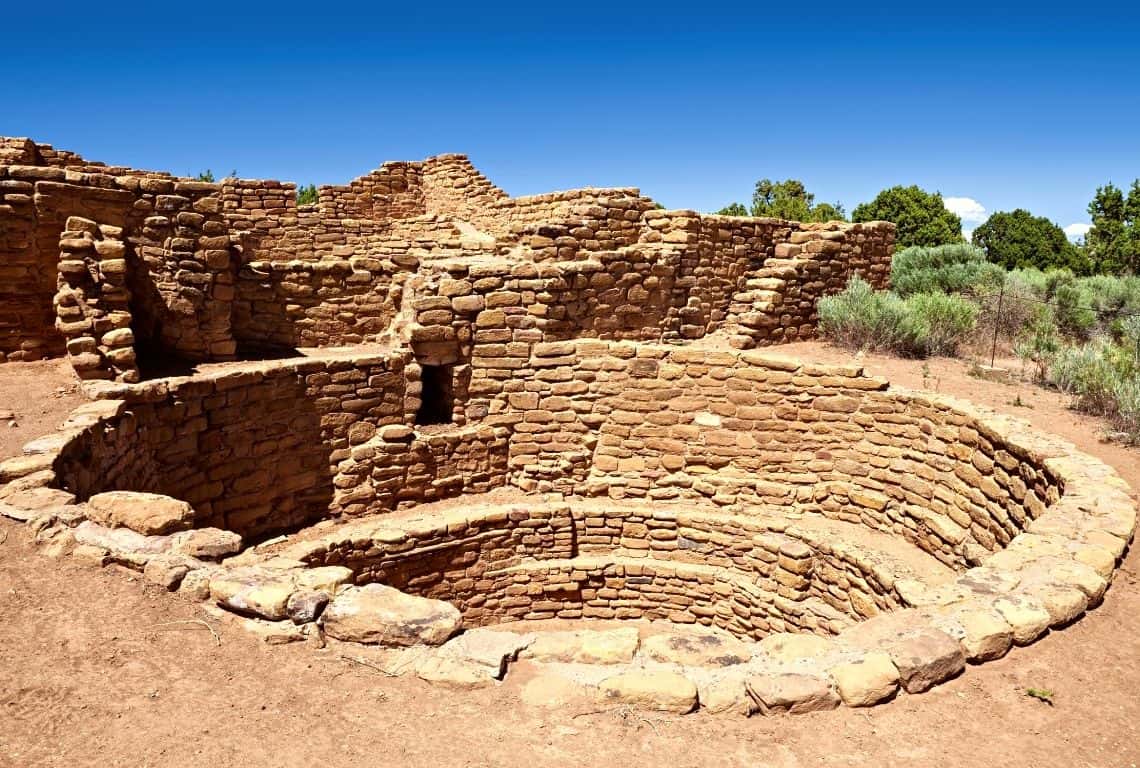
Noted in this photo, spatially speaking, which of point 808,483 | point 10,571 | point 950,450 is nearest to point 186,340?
point 10,571

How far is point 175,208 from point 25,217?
1.53 m

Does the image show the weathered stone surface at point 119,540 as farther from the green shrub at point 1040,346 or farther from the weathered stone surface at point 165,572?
the green shrub at point 1040,346

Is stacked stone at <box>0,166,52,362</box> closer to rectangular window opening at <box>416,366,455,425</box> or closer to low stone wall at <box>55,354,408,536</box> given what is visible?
low stone wall at <box>55,354,408,536</box>

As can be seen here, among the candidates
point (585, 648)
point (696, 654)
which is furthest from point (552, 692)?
point (696, 654)

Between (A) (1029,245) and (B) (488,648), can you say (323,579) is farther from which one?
(A) (1029,245)

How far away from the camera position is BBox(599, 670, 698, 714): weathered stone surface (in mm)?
3633

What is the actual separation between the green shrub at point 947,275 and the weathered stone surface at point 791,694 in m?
16.0

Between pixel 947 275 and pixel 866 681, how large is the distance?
1819 centimetres

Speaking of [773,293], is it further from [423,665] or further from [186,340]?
[423,665]

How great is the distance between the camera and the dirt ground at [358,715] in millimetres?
3207

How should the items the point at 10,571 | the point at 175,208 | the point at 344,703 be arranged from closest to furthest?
the point at 344,703 → the point at 10,571 → the point at 175,208

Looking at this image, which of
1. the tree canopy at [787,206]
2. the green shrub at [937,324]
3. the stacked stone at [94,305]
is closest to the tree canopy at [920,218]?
the tree canopy at [787,206]

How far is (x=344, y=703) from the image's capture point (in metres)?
3.56

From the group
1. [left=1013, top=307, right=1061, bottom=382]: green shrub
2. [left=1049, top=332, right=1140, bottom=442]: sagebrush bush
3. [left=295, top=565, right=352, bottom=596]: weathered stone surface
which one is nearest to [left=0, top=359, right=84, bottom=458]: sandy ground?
[left=295, top=565, right=352, bottom=596]: weathered stone surface
